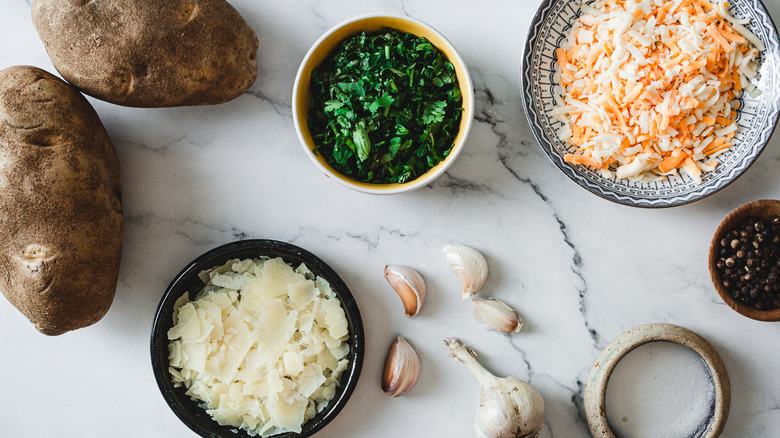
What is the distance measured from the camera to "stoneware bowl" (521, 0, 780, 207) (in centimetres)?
133

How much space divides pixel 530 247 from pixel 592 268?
0.18m

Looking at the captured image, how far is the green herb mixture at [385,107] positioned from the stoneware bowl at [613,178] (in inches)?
8.1

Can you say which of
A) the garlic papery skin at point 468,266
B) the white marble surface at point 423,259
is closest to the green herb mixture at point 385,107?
the white marble surface at point 423,259

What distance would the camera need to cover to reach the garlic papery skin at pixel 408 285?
147cm

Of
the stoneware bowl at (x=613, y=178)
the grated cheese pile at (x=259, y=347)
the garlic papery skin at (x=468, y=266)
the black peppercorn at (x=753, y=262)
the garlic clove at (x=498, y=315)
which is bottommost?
the grated cheese pile at (x=259, y=347)

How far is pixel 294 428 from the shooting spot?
4.61ft

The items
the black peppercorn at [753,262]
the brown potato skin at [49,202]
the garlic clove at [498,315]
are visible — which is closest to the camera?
the brown potato skin at [49,202]

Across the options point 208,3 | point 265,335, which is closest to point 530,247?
point 265,335

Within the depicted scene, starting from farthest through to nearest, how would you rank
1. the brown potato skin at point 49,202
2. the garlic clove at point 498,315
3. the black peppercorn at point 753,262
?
the garlic clove at point 498,315 → the black peppercorn at point 753,262 → the brown potato skin at point 49,202

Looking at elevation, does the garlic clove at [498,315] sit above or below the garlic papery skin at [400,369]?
above

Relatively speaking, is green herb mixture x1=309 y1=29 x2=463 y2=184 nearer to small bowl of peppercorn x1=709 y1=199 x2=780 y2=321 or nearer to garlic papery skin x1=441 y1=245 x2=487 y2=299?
garlic papery skin x1=441 y1=245 x2=487 y2=299

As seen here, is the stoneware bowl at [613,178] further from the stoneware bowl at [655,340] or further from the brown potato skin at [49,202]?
the brown potato skin at [49,202]

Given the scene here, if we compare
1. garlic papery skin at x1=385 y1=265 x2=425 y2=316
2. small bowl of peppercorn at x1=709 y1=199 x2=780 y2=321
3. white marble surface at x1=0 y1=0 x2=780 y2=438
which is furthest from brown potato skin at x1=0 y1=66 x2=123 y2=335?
small bowl of peppercorn at x1=709 y1=199 x2=780 y2=321

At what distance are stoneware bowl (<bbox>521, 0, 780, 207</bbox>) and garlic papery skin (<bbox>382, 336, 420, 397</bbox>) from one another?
2.01 feet
